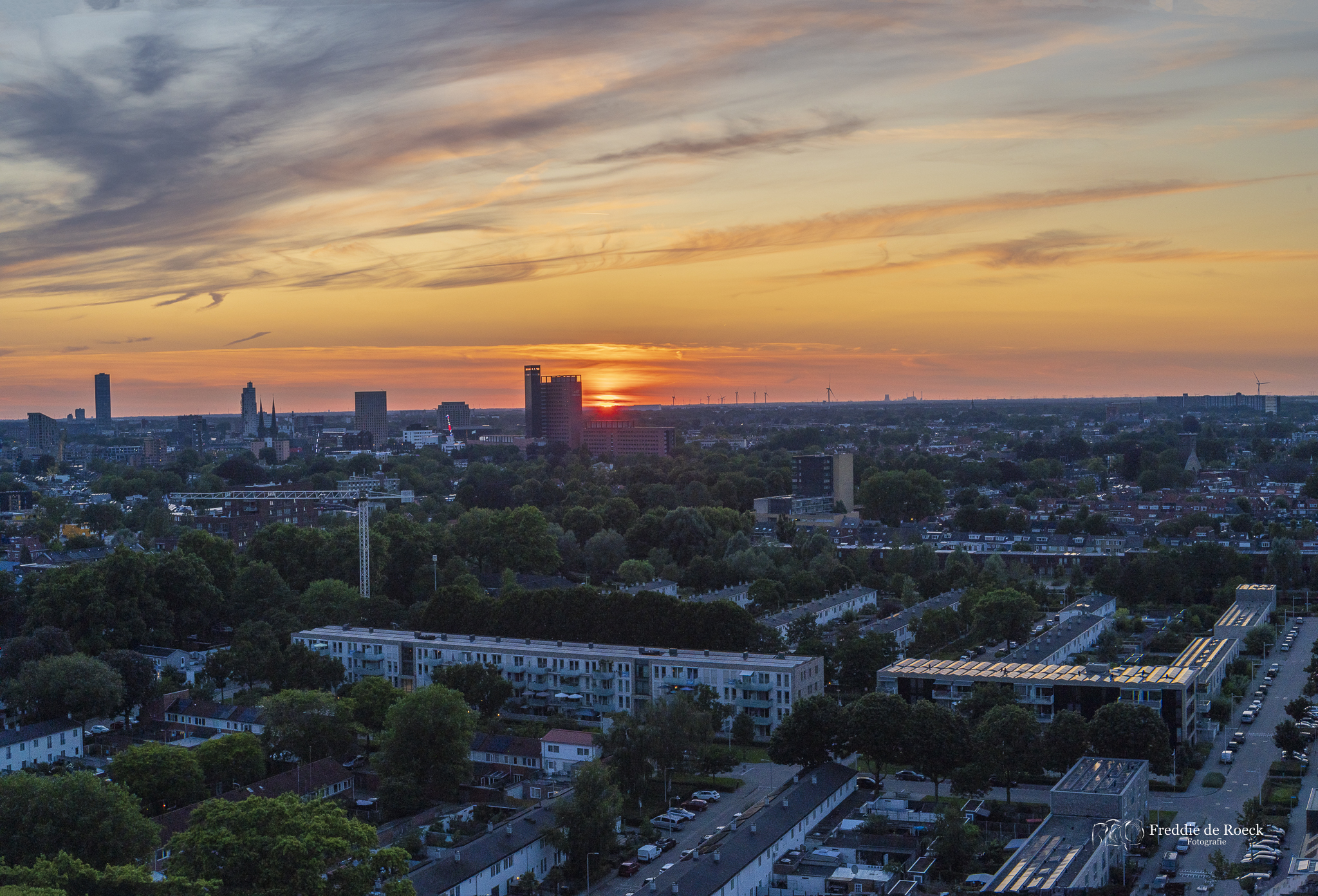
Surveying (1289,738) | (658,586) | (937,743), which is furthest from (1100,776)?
(658,586)

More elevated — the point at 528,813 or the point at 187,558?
the point at 187,558

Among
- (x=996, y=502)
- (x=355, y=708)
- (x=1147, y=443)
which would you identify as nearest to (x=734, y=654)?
(x=355, y=708)

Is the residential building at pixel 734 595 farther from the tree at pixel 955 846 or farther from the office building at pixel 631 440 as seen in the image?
the office building at pixel 631 440

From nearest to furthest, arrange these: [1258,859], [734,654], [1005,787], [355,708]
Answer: [1258,859] < [1005,787] < [355,708] < [734,654]

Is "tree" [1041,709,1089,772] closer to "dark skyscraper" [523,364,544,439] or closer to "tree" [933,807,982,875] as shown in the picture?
"tree" [933,807,982,875]

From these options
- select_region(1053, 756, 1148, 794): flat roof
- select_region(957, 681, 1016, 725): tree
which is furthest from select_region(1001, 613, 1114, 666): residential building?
select_region(1053, 756, 1148, 794): flat roof

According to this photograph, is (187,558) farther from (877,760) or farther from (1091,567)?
(1091,567)
